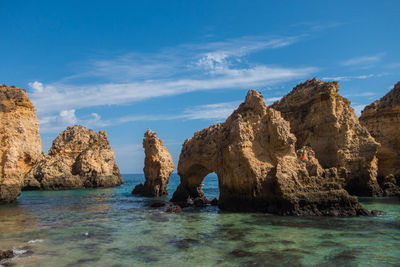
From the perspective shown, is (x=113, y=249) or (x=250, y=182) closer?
(x=113, y=249)

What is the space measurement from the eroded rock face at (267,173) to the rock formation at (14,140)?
1590 centimetres

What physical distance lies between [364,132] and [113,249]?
2712 centimetres

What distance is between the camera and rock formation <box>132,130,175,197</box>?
33.9 meters

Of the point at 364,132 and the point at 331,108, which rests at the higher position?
the point at 331,108

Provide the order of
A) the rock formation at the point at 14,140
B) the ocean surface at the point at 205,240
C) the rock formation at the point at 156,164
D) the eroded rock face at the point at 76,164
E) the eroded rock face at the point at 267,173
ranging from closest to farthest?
the ocean surface at the point at 205,240, the eroded rock face at the point at 267,173, the rock formation at the point at 14,140, the rock formation at the point at 156,164, the eroded rock face at the point at 76,164

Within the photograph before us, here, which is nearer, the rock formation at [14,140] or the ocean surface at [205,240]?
the ocean surface at [205,240]

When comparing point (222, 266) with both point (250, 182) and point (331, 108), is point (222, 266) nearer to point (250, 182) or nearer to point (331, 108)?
point (250, 182)

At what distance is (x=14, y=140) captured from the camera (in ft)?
82.2

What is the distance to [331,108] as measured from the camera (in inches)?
1227

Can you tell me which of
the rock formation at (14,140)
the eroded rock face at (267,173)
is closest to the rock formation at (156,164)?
the rock formation at (14,140)

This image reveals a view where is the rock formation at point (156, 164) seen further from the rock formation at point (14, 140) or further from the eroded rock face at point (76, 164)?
the eroded rock face at point (76, 164)

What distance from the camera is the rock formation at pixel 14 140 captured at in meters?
24.5

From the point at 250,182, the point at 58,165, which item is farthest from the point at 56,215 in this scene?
the point at 58,165

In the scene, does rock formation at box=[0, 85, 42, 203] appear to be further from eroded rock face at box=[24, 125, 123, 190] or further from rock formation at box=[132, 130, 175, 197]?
eroded rock face at box=[24, 125, 123, 190]
